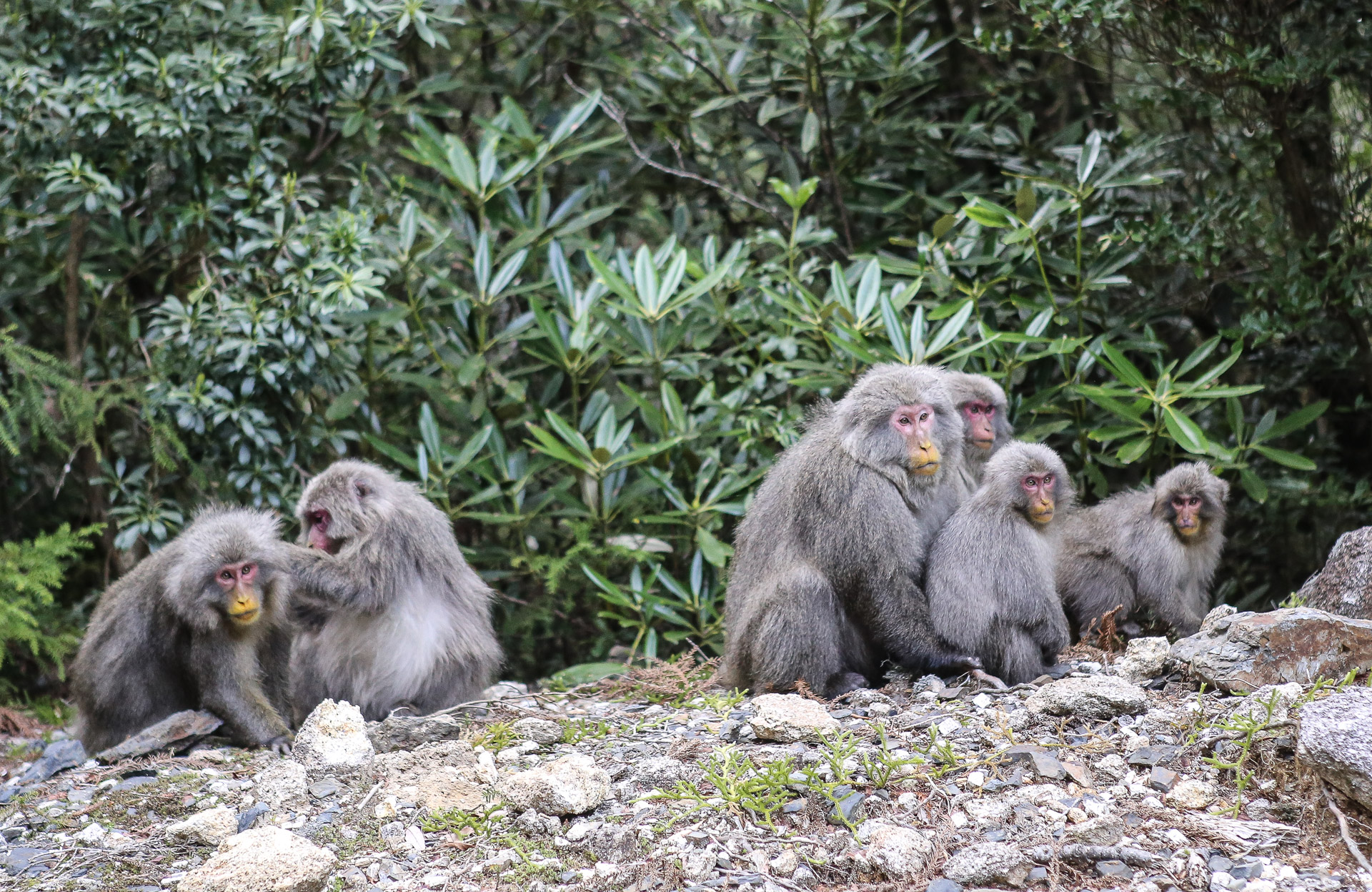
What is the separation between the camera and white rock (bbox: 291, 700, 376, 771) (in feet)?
15.1

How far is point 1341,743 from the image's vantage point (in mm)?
3490

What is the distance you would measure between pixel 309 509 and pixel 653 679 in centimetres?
179

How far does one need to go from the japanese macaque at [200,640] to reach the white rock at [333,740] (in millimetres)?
867

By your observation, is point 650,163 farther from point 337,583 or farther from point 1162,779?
point 1162,779

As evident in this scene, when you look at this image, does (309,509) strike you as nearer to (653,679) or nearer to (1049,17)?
(653,679)

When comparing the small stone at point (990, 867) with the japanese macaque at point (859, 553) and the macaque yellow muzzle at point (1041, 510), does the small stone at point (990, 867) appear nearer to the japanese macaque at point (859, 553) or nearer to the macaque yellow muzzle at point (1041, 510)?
the japanese macaque at point (859, 553)

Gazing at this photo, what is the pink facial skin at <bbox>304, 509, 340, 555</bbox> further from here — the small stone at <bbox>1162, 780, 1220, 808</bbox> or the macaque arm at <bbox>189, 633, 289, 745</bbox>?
the small stone at <bbox>1162, 780, 1220, 808</bbox>

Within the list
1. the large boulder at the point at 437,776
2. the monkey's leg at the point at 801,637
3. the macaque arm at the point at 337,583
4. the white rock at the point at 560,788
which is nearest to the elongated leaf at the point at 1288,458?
the monkey's leg at the point at 801,637

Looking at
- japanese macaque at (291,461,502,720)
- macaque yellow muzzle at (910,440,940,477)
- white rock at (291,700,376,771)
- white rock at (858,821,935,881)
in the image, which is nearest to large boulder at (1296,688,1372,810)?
white rock at (858,821,935,881)

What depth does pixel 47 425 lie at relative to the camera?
7.01 metres

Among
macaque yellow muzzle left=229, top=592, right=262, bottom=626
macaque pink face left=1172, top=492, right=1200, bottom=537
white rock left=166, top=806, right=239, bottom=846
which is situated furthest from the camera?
macaque pink face left=1172, top=492, right=1200, bottom=537

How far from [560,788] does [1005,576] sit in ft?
6.92

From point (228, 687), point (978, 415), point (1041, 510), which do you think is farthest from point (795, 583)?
point (228, 687)

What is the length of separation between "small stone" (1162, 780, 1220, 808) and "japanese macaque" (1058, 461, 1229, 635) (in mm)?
1976
